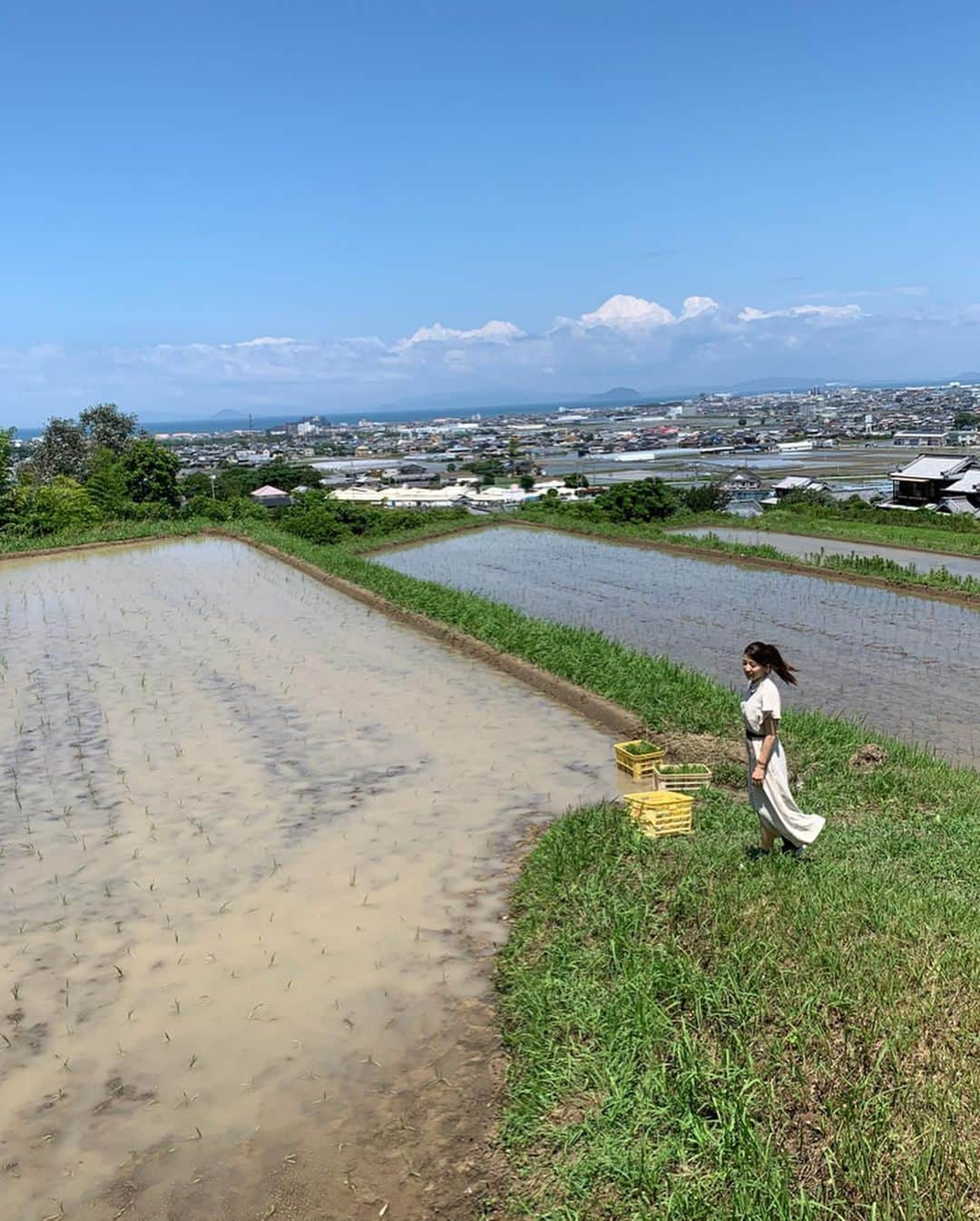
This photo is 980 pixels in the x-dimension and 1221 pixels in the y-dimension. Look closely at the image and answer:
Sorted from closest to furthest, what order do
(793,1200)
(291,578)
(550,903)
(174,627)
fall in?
(793,1200) → (550,903) → (174,627) → (291,578)

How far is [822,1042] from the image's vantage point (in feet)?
10.1

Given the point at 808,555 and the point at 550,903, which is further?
the point at 808,555

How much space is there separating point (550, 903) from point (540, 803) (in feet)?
5.68

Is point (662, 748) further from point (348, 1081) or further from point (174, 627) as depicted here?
point (174, 627)

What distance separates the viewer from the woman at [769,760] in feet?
14.3

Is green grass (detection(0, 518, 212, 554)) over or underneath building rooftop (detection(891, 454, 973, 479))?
over

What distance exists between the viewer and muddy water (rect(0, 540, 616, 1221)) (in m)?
3.21

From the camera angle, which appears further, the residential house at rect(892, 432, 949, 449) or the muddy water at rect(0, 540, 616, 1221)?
the residential house at rect(892, 432, 949, 449)

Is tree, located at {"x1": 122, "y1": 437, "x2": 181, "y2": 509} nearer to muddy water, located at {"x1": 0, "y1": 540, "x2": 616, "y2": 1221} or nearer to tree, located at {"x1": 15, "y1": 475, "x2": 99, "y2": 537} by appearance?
tree, located at {"x1": 15, "y1": 475, "x2": 99, "y2": 537}

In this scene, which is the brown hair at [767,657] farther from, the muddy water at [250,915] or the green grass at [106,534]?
the green grass at [106,534]

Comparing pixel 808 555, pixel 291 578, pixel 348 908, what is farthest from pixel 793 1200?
pixel 808 555

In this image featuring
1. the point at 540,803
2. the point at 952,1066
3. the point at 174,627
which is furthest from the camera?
the point at 174,627

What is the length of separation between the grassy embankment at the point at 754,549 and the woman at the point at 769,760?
1101 cm

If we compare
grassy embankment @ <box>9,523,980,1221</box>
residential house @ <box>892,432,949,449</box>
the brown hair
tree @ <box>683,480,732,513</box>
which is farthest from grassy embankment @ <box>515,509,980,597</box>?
residential house @ <box>892,432,949,449</box>
